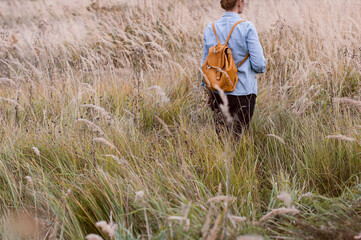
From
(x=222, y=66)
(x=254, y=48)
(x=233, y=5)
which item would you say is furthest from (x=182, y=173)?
(x=233, y=5)

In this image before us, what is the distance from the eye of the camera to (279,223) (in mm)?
2039

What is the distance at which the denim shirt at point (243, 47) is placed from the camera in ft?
9.86

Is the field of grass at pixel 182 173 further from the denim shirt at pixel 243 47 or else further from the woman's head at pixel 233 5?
the woman's head at pixel 233 5

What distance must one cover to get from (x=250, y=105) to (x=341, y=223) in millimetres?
1610

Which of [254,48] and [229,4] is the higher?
[229,4]

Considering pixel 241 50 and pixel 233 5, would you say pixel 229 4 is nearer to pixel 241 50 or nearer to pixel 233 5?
→ pixel 233 5

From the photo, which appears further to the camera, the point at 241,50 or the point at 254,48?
the point at 241,50

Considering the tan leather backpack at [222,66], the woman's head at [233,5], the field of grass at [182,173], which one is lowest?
Result: the field of grass at [182,173]

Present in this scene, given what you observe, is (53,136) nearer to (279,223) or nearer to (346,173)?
(279,223)

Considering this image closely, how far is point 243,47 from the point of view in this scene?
10.1 ft

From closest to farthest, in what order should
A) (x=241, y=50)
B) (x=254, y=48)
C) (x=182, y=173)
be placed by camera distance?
(x=182, y=173) < (x=254, y=48) < (x=241, y=50)

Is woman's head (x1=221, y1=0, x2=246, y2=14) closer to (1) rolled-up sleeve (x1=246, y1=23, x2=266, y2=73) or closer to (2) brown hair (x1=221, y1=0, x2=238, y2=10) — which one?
(2) brown hair (x1=221, y1=0, x2=238, y2=10)

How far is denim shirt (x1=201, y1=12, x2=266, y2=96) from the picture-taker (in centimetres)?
301

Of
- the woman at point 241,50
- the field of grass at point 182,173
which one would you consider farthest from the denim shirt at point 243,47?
the field of grass at point 182,173
